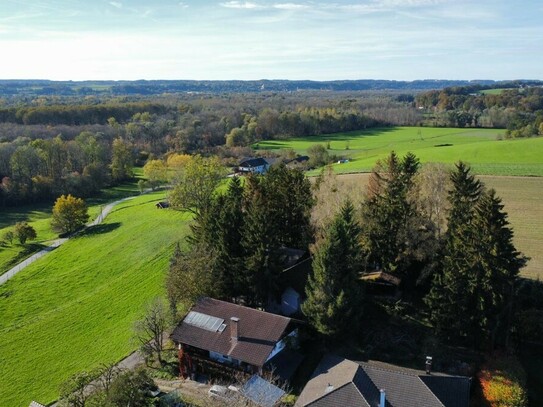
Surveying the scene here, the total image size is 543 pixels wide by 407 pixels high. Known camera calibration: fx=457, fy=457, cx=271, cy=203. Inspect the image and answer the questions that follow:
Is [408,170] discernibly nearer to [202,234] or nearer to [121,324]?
[202,234]

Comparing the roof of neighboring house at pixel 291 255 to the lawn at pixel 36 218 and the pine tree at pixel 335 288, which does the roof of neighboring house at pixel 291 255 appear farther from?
the lawn at pixel 36 218

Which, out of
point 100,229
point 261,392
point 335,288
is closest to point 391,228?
point 335,288

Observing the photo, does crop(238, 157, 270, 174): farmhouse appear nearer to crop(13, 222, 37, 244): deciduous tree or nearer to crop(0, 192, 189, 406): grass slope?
crop(0, 192, 189, 406): grass slope

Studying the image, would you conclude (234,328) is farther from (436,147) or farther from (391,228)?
(436,147)

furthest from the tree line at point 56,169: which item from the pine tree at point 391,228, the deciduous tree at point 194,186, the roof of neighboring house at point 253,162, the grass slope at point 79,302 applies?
the pine tree at point 391,228

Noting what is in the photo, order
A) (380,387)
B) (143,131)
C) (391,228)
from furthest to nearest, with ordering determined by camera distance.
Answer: (143,131)
(391,228)
(380,387)

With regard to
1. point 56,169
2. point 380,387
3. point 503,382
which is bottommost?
point 56,169

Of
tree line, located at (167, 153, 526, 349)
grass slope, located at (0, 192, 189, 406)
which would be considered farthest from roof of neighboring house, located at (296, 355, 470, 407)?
grass slope, located at (0, 192, 189, 406)
